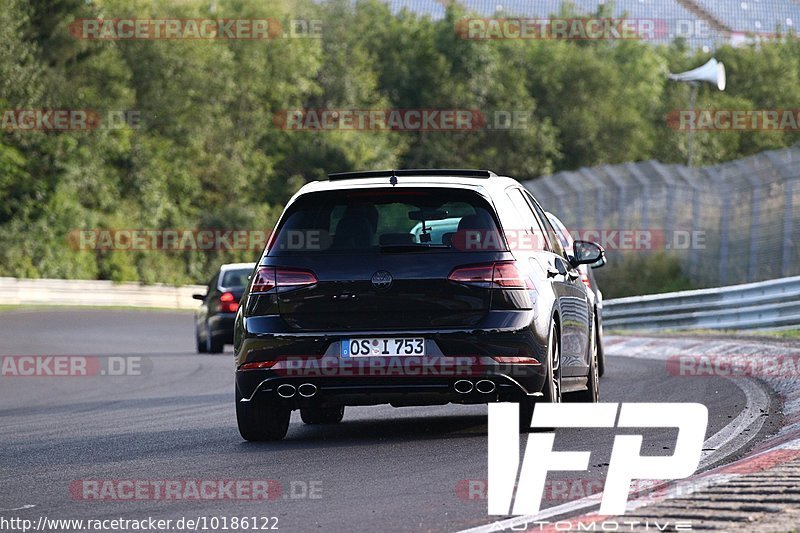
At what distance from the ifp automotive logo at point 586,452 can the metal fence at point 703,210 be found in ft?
56.9

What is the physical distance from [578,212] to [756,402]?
25.5 metres

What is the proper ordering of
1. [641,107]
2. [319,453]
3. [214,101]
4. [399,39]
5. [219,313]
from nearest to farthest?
1. [319,453]
2. [219,313]
3. [214,101]
4. [399,39]
5. [641,107]

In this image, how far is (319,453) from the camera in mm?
9266

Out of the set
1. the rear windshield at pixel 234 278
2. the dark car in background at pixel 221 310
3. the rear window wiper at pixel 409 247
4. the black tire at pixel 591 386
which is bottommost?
the dark car in background at pixel 221 310

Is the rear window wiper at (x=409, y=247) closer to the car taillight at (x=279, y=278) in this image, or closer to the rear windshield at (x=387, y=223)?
the rear windshield at (x=387, y=223)

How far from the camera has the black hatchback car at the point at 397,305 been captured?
30.5 ft

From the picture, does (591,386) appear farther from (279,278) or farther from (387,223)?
(279,278)

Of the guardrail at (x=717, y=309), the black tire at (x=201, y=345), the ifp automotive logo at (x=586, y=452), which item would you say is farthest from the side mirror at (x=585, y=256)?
the black tire at (x=201, y=345)

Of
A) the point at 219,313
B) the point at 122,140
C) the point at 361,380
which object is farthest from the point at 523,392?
the point at 122,140

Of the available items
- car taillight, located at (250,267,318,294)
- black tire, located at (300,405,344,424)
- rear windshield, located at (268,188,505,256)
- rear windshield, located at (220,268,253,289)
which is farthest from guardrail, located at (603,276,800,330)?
car taillight, located at (250,267,318,294)

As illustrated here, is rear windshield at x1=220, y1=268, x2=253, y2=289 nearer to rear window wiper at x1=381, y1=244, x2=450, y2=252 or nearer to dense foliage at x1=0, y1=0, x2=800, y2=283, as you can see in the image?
rear window wiper at x1=381, y1=244, x2=450, y2=252

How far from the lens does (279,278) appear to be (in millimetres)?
9531

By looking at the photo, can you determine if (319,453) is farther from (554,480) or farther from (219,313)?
(219,313)

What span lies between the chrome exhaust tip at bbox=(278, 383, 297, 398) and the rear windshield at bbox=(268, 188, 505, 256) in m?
0.81
